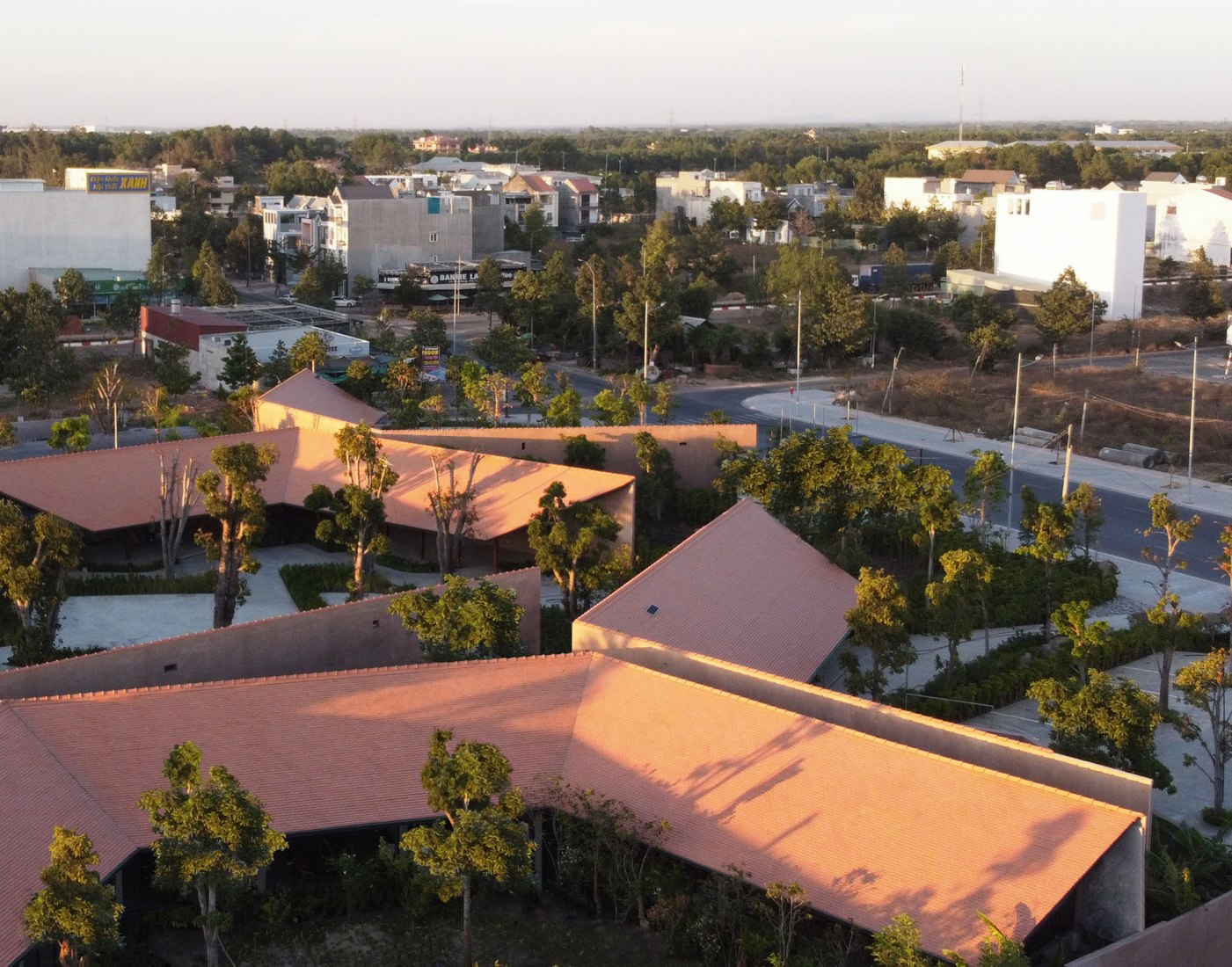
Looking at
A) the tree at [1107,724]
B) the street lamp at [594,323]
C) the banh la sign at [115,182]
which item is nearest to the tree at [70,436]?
the street lamp at [594,323]

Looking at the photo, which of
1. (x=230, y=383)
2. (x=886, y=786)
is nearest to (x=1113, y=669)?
(x=886, y=786)

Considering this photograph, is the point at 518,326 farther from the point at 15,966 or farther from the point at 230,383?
the point at 15,966

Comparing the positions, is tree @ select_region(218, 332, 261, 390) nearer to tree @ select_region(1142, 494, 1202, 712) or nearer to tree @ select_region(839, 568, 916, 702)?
tree @ select_region(839, 568, 916, 702)

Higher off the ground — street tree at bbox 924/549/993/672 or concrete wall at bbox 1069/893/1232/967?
street tree at bbox 924/549/993/672

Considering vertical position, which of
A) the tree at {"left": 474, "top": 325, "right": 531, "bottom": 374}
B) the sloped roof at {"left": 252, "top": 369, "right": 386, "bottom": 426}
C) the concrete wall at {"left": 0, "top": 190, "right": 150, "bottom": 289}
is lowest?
the sloped roof at {"left": 252, "top": 369, "right": 386, "bottom": 426}

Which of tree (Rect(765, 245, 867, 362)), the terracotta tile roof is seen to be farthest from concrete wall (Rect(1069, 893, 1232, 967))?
tree (Rect(765, 245, 867, 362))

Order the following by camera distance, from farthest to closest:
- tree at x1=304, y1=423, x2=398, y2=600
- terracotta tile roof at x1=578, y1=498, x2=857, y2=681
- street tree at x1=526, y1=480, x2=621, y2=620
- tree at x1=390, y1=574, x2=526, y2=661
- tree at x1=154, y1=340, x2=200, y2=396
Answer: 1. tree at x1=154, y1=340, x2=200, y2=396
2. tree at x1=304, y1=423, x2=398, y2=600
3. street tree at x1=526, y1=480, x2=621, y2=620
4. terracotta tile roof at x1=578, y1=498, x2=857, y2=681
5. tree at x1=390, y1=574, x2=526, y2=661

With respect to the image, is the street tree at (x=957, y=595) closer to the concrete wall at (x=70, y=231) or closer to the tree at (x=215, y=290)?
the tree at (x=215, y=290)
